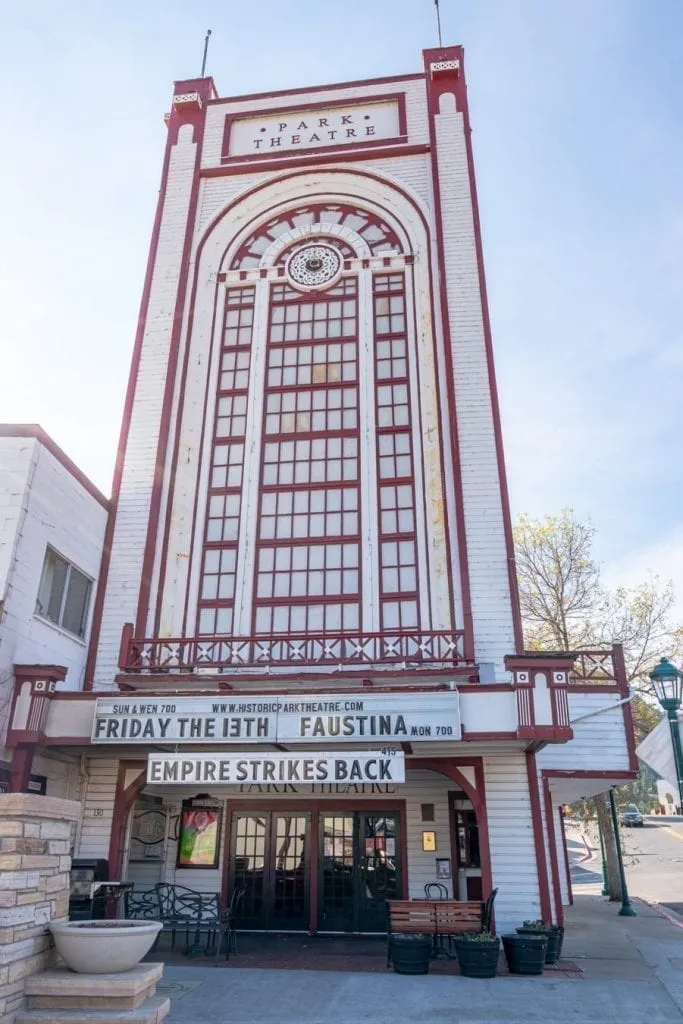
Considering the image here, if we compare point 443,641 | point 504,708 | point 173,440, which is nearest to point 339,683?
point 443,641

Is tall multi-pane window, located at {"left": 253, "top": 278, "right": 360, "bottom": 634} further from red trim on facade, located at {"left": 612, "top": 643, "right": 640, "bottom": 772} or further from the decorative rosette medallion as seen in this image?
red trim on facade, located at {"left": 612, "top": 643, "right": 640, "bottom": 772}

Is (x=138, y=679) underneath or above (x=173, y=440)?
underneath

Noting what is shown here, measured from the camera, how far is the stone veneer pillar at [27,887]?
709 centimetres

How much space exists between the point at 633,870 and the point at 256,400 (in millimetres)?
31353

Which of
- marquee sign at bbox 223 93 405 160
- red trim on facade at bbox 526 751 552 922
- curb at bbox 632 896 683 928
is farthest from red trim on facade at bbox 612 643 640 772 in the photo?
marquee sign at bbox 223 93 405 160

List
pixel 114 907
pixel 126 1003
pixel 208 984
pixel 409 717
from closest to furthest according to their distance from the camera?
pixel 126 1003
pixel 208 984
pixel 409 717
pixel 114 907

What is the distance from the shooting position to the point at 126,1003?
739cm

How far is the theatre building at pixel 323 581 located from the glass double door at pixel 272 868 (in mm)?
47

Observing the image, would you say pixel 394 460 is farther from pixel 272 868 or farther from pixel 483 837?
pixel 272 868

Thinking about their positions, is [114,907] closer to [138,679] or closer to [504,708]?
[138,679]

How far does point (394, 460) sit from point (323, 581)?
3.64 m

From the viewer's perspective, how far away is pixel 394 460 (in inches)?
772

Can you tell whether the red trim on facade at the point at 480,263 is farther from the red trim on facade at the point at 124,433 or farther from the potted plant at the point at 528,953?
the red trim on facade at the point at 124,433

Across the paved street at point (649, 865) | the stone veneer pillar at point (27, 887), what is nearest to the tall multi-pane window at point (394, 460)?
the stone veneer pillar at point (27, 887)
